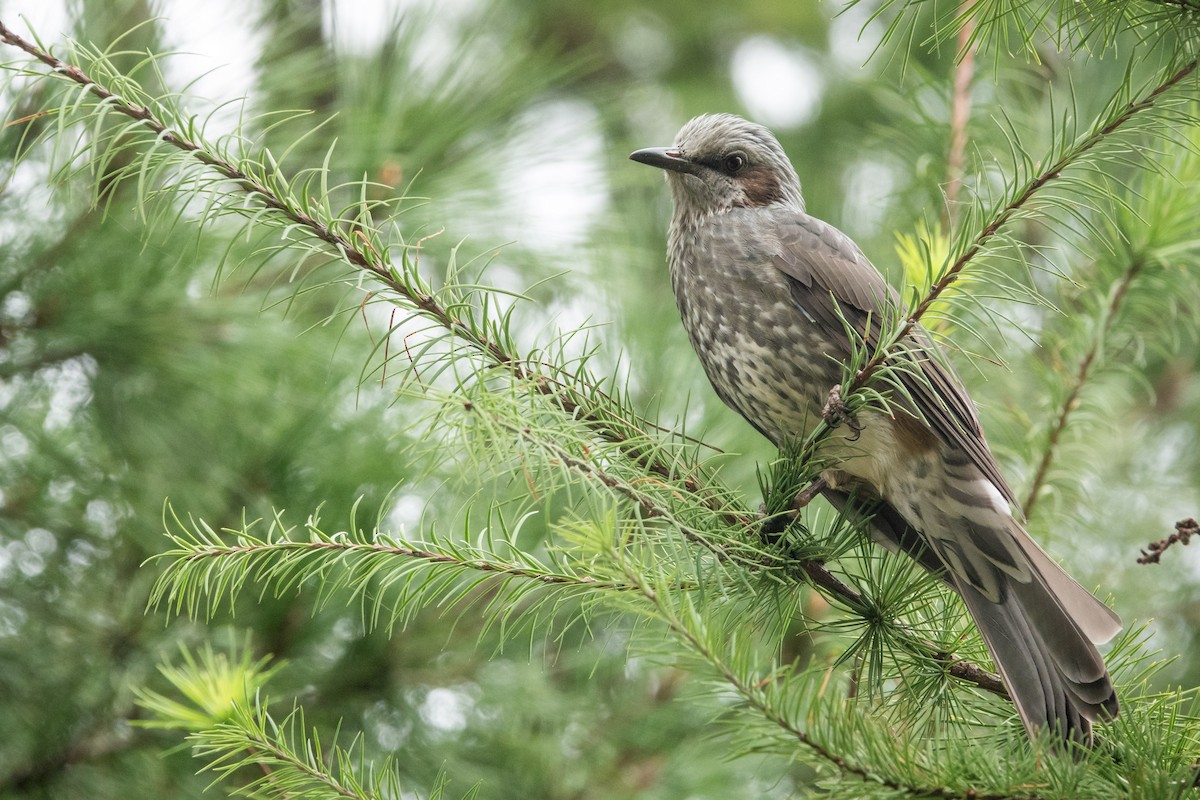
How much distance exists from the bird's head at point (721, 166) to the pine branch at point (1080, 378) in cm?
80

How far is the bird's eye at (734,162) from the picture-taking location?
2578 mm

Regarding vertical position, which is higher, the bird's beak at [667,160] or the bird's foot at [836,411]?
the bird's beak at [667,160]

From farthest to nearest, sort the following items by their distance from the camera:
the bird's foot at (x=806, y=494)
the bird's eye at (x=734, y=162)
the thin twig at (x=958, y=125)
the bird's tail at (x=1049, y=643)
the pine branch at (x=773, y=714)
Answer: the bird's eye at (x=734, y=162)
the thin twig at (x=958, y=125)
the bird's foot at (x=806, y=494)
the bird's tail at (x=1049, y=643)
the pine branch at (x=773, y=714)

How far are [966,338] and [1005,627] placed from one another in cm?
81

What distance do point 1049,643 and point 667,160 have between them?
52.3 inches

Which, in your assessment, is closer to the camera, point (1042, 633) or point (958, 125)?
point (1042, 633)

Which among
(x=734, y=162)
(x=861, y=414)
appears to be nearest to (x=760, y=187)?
(x=734, y=162)

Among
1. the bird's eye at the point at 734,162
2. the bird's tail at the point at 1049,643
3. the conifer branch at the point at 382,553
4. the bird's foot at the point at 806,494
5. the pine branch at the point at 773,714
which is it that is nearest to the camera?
the pine branch at the point at 773,714

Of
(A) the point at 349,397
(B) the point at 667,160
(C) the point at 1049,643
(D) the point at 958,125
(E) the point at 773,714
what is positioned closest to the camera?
(E) the point at 773,714

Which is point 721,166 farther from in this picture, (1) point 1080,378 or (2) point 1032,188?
(2) point 1032,188

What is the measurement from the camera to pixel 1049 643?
1.72 m

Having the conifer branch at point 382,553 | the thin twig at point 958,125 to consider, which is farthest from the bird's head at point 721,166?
the conifer branch at point 382,553

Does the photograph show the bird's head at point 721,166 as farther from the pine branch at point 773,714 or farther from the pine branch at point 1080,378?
the pine branch at point 773,714

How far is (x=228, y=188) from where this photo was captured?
148cm
